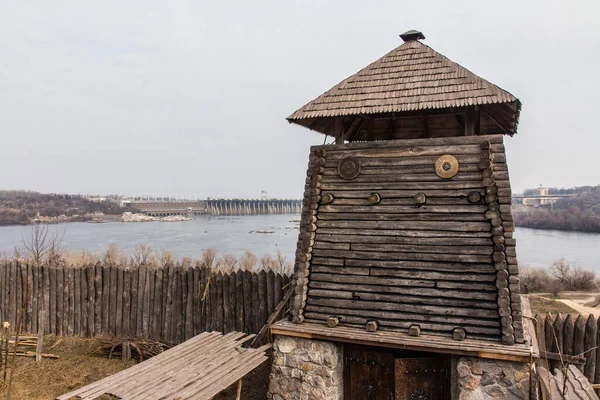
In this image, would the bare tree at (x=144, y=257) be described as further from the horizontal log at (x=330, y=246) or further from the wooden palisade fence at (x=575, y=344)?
the wooden palisade fence at (x=575, y=344)

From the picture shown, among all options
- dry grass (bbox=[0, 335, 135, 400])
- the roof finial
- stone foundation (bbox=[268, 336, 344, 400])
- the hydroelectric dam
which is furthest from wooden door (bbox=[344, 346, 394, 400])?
the hydroelectric dam

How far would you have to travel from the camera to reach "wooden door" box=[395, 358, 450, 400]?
20.3ft

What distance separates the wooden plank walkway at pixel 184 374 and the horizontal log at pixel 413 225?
235cm

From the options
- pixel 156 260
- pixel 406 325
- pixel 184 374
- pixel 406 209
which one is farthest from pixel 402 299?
pixel 156 260

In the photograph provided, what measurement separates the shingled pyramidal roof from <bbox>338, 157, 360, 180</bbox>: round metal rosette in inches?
30.0

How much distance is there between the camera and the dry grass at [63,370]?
7676 millimetres

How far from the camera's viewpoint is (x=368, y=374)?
659 centimetres

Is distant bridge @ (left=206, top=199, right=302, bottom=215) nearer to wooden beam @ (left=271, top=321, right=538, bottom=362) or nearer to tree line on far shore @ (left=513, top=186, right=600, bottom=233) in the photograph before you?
tree line on far shore @ (left=513, top=186, right=600, bottom=233)

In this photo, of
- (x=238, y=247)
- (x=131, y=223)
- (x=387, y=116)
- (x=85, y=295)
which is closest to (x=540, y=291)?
(x=387, y=116)

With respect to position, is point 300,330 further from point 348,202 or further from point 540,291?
point 540,291

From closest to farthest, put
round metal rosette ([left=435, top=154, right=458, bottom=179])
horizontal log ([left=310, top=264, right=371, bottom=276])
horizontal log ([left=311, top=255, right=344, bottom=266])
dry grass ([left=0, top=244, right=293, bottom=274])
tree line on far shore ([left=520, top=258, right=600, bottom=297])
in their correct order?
round metal rosette ([left=435, top=154, right=458, bottom=179]), horizontal log ([left=310, top=264, right=371, bottom=276]), horizontal log ([left=311, top=255, right=344, bottom=266]), dry grass ([left=0, top=244, right=293, bottom=274]), tree line on far shore ([left=520, top=258, right=600, bottom=297])

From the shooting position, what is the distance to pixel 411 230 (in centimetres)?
657

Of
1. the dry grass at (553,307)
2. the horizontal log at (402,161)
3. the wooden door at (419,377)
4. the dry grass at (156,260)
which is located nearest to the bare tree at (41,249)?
the dry grass at (156,260)

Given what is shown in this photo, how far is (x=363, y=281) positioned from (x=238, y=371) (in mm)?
2318
